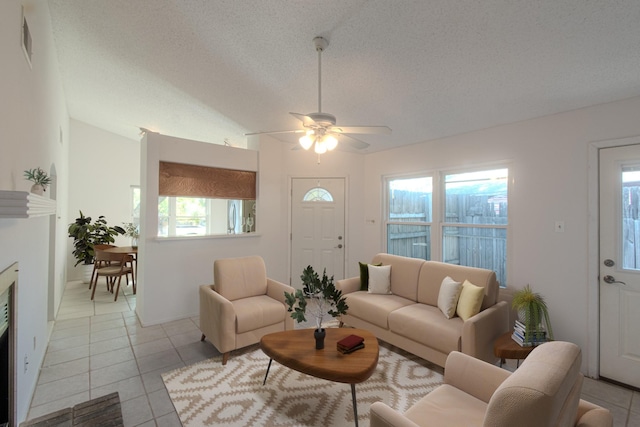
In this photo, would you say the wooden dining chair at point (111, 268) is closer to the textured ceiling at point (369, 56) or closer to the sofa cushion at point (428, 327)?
the textured ceiling at point (369, 56)

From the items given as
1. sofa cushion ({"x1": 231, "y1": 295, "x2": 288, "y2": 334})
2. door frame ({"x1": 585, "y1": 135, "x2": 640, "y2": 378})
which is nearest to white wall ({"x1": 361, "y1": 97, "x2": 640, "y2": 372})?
door frame ({"x1": 585, "y1": 135, "x2": 640, "y2": 378})

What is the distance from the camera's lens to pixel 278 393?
2328mm

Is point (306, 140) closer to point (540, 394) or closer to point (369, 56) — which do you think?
point (369, 56)

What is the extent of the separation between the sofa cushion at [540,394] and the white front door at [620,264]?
2078mm

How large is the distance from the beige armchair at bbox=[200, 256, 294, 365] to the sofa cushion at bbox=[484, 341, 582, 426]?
2267 mm

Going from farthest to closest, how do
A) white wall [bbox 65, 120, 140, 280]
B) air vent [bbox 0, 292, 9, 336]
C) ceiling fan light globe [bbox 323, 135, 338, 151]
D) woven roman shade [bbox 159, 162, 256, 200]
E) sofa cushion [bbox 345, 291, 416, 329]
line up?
white wall [bbox 65, 120, 140, 280]
woven roman shade [bbox 159, 162, 256, 200]
sofa cushion [bbox 345, 291, 416, 329]
ceiling fan light globe [bbox 323, 135, 338, 151]
air vent [bbox 0, 292, 9, 336]

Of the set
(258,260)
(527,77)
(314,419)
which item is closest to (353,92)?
(527,77)

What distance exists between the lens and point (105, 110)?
4.96 metres

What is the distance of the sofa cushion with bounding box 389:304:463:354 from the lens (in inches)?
97.9

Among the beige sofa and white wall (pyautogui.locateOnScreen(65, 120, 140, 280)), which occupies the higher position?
white wall (pyautogui.locateOnScreen(65, 120, 140, 280))

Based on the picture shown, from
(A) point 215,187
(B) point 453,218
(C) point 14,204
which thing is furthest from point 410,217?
(C) point 14,204

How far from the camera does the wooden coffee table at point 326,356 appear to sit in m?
1.92

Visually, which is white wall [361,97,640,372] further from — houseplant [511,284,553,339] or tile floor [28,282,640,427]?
tile floor [28,282,640,427]

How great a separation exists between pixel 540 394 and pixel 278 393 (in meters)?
1.94
